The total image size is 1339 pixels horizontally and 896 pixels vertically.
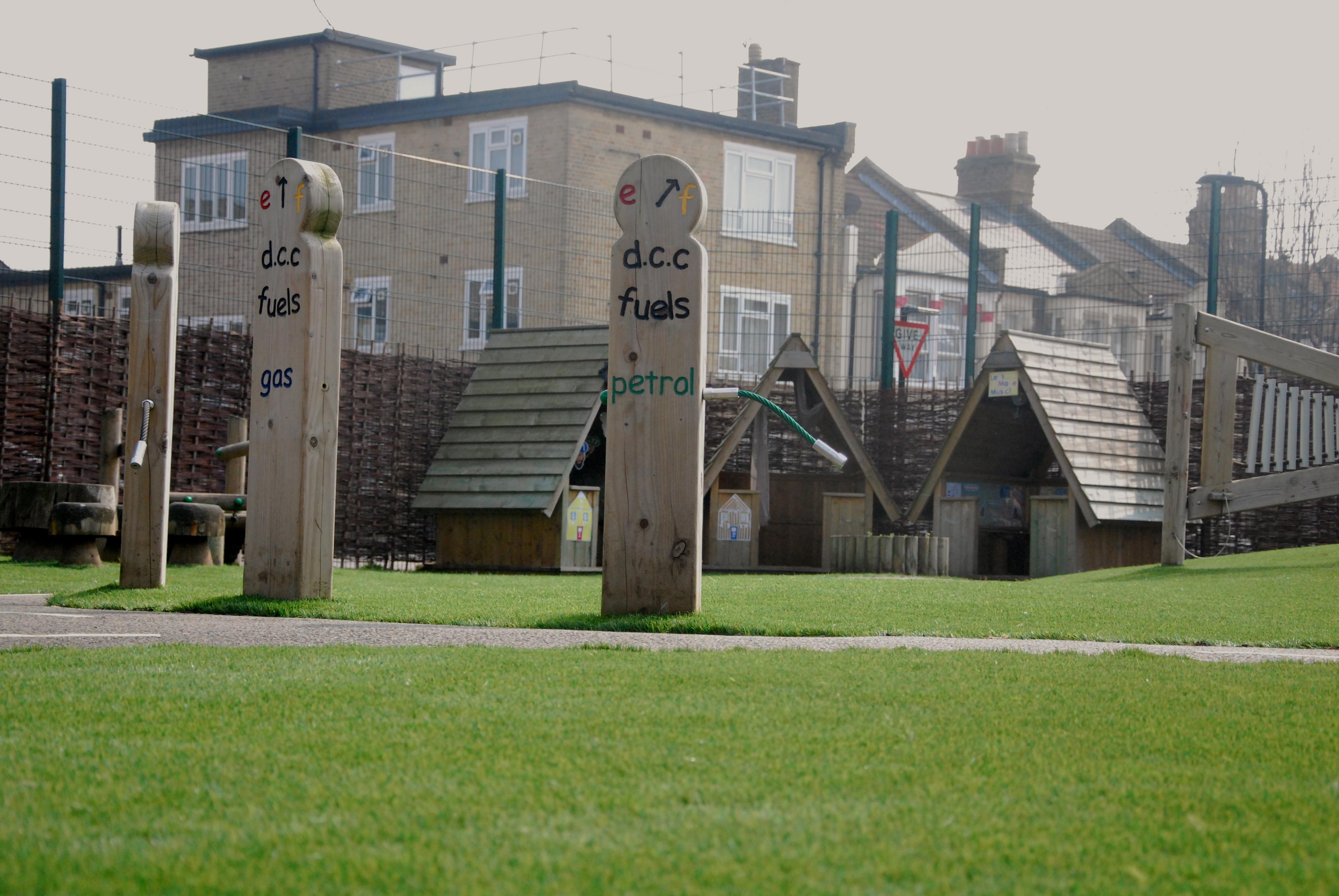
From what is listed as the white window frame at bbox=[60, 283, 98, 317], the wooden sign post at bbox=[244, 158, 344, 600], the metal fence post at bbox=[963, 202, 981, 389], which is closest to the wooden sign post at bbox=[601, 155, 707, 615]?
the wooden sign post at bbox=[244, 158, 344, 600]

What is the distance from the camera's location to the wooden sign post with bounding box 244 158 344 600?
7.84 m

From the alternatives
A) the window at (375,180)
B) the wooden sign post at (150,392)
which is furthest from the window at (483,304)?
the wooden sign post at (150,392)

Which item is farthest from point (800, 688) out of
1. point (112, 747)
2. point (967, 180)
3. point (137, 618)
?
point (967, 180)

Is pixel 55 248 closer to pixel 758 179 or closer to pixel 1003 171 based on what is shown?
pixel 758 179

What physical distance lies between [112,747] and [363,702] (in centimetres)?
85

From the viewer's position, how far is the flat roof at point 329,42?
107ft

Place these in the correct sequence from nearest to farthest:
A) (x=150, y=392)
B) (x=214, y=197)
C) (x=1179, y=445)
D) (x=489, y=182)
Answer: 1. (x=150, y=392)
2. (x=1179, y=445)
3. (x=489, y=182)
4. (x=214, y=197)

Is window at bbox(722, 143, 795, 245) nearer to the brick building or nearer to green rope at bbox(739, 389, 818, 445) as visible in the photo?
the brick building

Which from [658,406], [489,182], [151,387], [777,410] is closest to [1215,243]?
[777,410]

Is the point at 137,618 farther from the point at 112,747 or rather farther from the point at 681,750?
the point at 681,750

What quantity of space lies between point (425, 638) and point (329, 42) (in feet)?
96.9

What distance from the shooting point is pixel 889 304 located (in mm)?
18125

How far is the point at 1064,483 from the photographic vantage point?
1712 cm

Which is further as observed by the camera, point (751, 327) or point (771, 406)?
point (751, 327)
